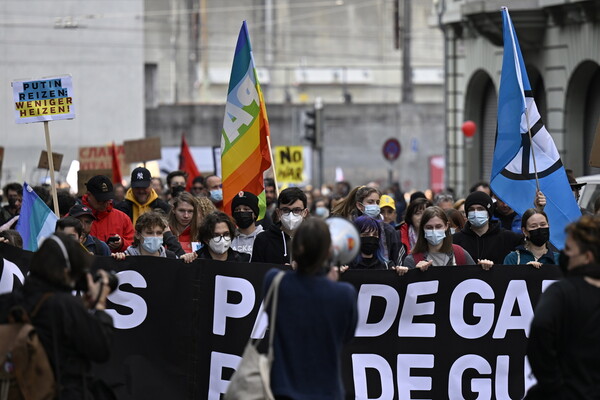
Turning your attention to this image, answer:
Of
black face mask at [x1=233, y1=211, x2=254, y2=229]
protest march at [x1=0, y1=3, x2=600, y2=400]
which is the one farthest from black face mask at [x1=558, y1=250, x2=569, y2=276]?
black face mask at [x1=233, y1=211, x2=254, y2=229]

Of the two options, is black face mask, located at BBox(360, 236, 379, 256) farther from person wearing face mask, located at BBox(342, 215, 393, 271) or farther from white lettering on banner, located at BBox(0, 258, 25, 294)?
white lettering on banner, located at BBox(0, 258, 25, 294)

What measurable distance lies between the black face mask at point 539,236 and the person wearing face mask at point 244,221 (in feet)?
7.00

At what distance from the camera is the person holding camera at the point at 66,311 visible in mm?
5734

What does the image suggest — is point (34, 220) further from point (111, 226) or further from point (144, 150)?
point (144, 150)

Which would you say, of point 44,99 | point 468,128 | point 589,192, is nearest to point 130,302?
point 44,99

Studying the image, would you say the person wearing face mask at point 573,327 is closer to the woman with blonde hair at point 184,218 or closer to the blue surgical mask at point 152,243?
the blue surgical mask at point 152,243

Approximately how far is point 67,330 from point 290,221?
143 inches

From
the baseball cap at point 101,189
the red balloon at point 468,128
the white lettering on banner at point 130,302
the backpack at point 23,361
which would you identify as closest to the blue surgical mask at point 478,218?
the white lettering on banner at point 130,302

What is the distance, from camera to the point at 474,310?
834cm

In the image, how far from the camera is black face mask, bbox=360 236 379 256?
8594 mm

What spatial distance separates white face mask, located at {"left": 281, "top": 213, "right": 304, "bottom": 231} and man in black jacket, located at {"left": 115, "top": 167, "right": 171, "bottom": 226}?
2897 millimetres

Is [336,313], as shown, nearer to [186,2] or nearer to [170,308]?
[170,308]

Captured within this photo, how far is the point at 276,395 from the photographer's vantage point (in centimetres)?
588

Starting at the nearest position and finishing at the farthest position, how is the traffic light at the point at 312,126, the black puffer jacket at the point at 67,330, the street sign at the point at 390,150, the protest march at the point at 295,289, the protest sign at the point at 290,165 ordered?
the black puffer jacket at the point at 67,330
the protest march at the point at 295,289
the protest sign at the point at 290,165
the street sign at the point at 390,150
the traffic light at the point at 312,126
